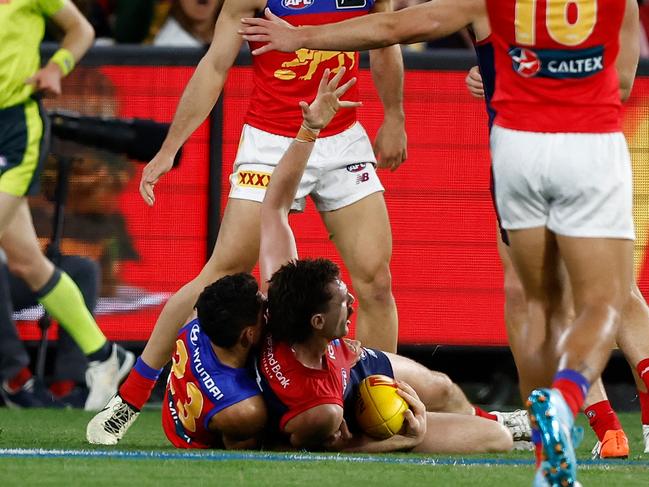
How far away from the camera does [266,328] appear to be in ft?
21.5

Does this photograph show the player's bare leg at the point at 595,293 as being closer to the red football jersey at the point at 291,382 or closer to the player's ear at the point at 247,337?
the red football jersey at the point at 291,382

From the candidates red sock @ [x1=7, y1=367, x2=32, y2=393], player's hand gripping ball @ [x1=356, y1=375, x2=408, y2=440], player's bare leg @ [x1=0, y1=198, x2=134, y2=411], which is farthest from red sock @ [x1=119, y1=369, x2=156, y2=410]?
red sock @ [x1=7, y1=367, x2=32, y2=393]

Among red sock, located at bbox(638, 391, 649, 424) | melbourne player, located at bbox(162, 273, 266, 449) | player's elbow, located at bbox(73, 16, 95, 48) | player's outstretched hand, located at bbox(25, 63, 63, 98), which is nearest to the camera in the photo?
melbourne player, located at bbox(162, 273, 266, 449)

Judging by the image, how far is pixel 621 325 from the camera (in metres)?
6.93

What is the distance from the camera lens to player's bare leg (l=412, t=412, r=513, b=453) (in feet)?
22.3

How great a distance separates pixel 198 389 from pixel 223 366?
0.15 metres

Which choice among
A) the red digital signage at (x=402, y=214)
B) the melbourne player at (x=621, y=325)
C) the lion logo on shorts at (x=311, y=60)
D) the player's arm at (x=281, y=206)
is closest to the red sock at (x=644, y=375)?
the melbourne player at (x=621, y=325)

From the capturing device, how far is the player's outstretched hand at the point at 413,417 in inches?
261

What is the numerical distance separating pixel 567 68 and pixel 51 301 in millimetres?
4497

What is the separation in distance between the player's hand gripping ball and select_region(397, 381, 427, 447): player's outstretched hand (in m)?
0.02

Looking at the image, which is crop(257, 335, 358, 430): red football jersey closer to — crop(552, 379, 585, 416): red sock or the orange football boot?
the orange football boot

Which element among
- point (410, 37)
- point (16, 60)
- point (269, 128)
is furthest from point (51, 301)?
point (410, 37)

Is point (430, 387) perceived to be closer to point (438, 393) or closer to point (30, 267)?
point (438, 393)

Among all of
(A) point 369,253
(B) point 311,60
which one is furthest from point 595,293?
(B) point 311,60
